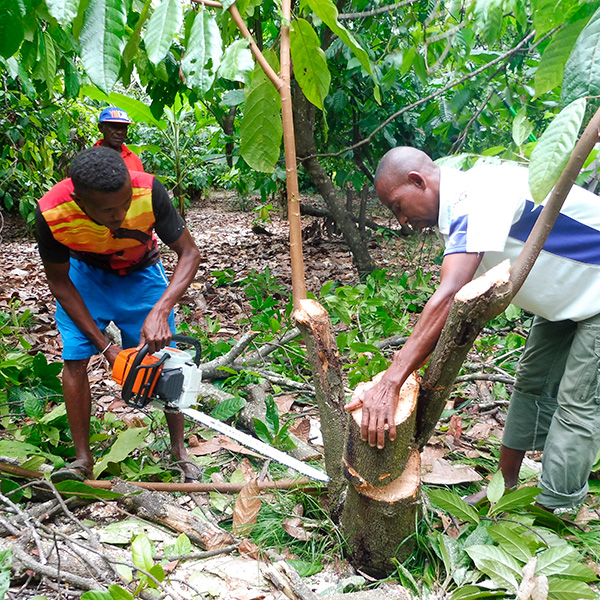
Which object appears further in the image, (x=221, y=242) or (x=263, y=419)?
(x=221, y=242)

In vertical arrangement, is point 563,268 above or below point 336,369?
above

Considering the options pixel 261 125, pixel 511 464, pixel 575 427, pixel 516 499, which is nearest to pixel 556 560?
pixel 516 499

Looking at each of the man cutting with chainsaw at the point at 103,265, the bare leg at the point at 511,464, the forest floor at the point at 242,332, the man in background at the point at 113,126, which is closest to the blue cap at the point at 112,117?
the man in background at the point at 113,126

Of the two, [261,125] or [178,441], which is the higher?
[261,125]

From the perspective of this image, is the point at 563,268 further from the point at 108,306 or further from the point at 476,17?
the point at 108,306

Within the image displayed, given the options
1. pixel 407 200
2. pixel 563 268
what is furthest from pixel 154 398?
pixel 563 268

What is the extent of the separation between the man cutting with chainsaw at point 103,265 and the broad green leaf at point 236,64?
823mm

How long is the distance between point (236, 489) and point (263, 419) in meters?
0.57

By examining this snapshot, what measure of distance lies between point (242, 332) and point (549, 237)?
2.73 meters

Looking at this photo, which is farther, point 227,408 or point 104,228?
point 227,408

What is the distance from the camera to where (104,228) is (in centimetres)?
216

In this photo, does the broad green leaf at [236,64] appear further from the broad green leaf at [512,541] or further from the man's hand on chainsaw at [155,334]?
the broad green leaf at [512,541]

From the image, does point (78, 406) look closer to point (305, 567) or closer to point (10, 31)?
point (305, 567)

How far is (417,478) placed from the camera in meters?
1.68
